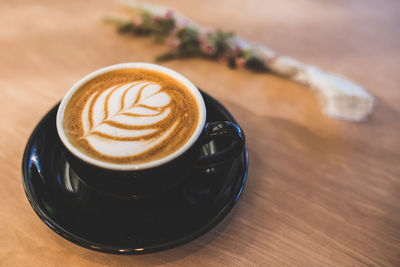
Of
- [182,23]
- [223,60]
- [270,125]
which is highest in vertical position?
[182,23]

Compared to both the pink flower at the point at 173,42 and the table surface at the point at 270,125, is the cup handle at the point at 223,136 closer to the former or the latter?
the table surface at the point at 270,125

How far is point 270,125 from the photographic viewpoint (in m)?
1.01

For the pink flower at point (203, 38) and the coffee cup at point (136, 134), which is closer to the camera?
the coffee cup at point (136, 134)

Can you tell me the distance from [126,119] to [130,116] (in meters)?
0.01

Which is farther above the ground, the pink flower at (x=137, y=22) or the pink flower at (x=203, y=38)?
the pink flower at (x=137, y=22)

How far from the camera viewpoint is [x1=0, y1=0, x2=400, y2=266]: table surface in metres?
0.74

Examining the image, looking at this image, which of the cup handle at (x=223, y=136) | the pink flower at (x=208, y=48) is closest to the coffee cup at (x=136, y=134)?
the cup handle at (x=223, y=136)

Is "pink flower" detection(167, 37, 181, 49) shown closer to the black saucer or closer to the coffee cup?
the coffee cup

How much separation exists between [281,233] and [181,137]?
0.34 m

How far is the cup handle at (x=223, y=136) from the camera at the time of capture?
2.30 feet

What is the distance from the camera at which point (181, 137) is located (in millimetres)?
722

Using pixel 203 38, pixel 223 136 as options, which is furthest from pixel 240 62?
pixel 223 136

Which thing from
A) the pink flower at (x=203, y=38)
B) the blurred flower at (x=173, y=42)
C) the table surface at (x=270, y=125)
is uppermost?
the pink flower at (x=203, y=38)

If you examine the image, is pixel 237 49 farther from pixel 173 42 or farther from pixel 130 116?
pixel 130 116
